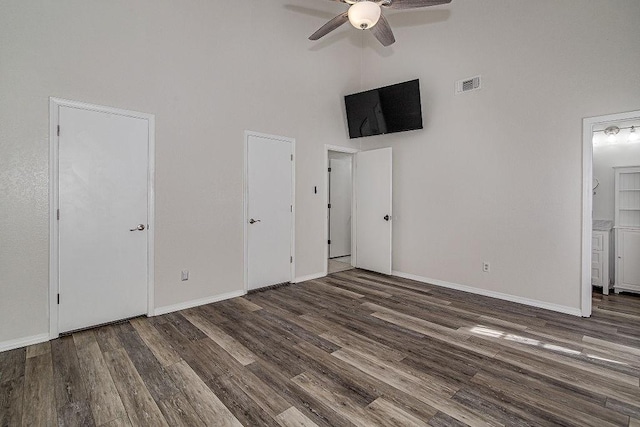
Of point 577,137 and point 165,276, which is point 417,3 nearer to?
point 577,137

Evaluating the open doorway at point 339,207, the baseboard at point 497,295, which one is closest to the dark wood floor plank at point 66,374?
the baseboard at point 497,295

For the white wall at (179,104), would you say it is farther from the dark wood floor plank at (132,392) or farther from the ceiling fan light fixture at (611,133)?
the ceiling fan light fixture at (611,133)

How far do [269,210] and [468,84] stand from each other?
328cm

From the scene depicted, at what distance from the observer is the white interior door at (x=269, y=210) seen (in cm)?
425

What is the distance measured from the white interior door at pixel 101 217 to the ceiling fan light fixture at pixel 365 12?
7.94 ft

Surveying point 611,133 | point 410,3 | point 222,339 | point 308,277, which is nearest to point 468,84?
point 410,3

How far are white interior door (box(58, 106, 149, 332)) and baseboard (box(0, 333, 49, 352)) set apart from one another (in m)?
0.15

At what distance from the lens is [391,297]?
4090 mm

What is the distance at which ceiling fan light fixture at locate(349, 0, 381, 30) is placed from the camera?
107 inches

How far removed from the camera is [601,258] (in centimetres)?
438

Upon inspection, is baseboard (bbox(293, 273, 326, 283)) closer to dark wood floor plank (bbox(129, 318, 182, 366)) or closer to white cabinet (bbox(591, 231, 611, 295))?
dark wood floor plank (bbox(129, 318, 182, 366))

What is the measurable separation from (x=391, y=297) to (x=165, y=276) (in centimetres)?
278

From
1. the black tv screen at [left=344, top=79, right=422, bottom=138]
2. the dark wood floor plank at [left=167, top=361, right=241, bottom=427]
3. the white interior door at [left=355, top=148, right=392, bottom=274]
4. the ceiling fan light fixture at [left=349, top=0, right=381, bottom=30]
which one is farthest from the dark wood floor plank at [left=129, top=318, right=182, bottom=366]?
the black tv screen at [left=344, top=79, right=422, bottom=138]

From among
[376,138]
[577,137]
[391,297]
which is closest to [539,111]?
[577,137]
